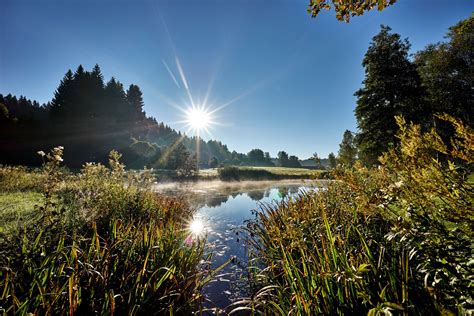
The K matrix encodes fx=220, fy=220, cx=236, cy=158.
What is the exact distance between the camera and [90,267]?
2.29 metres

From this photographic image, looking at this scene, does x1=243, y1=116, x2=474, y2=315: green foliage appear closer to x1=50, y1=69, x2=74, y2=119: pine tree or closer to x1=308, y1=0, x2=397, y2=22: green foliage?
x1=308, y1=0, x2=397, y2=22: green foliage

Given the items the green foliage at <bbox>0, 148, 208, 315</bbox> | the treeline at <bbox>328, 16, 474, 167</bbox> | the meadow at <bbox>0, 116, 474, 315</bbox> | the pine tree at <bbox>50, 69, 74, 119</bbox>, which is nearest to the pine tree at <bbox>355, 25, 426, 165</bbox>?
the treeline at <bbox>328, 16, 474, 167</bbox>

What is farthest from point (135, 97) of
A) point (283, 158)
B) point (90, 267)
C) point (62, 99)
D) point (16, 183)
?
point (90, 267)

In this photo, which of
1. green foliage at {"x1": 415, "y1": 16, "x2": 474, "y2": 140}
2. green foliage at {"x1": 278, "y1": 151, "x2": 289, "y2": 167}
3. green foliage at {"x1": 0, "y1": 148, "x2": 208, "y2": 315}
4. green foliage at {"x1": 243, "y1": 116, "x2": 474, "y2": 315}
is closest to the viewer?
green foliage at {"x1": 243, "y1": 116, "x2": 474, "y2": 315}

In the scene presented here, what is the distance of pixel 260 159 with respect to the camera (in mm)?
93312

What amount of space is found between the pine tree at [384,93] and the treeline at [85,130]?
21.9 m

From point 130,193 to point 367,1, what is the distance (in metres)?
6.72

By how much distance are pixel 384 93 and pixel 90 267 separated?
21.3 metres

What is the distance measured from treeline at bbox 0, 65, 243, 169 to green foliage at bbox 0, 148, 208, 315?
27782 mm

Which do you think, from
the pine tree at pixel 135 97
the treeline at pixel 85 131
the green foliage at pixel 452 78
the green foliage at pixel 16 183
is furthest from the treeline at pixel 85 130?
the green foliage at pixel 452 78

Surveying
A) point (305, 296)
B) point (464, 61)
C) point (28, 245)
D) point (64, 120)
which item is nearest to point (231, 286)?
point (305, 296)

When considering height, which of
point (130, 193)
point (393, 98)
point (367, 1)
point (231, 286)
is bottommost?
point (231, 286)

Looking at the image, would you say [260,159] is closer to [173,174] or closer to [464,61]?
[173,174]

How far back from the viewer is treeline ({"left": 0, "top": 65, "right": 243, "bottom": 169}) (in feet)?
104
